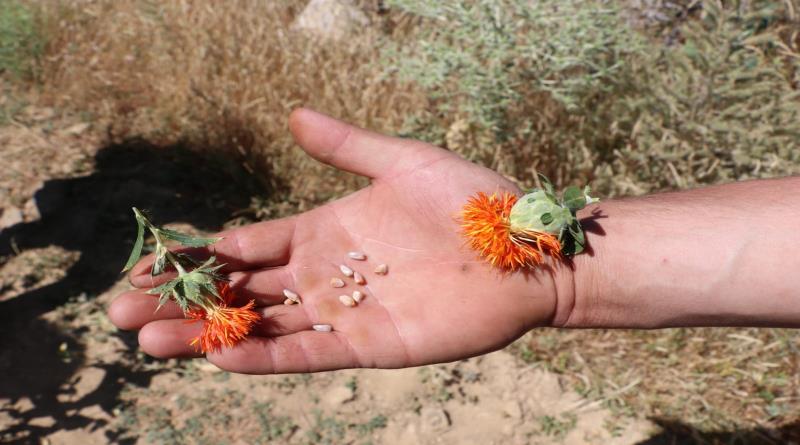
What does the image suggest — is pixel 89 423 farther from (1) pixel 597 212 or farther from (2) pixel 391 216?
(1) pixel 597 212

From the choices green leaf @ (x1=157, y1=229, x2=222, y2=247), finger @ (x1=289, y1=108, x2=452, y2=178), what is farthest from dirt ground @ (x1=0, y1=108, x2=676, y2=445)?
green leaf @ (x1=157, y1=229, x2=222, y2=247)

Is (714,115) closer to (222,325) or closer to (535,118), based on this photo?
(535,118)

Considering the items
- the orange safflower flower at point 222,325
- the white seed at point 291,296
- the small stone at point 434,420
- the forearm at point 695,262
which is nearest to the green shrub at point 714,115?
the forearm at point 695,262

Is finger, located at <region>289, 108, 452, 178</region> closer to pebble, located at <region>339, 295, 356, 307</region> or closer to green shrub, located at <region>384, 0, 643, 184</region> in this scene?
pebble, located at <region>339, 295, 356, 307</region>

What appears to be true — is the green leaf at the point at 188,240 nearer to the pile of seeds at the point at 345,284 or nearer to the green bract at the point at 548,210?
the pile of seeds at the point at 345,284

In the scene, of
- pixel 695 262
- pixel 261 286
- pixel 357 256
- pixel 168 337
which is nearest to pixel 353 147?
pixel 357 256
